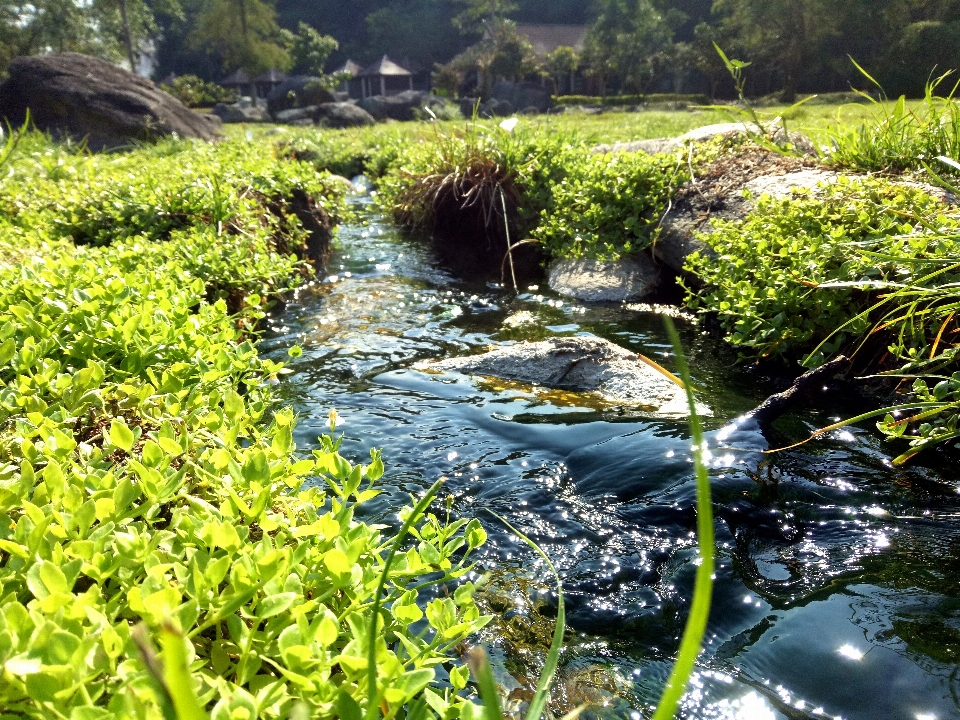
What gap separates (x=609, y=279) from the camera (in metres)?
6.21

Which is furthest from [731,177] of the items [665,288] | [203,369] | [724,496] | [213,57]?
[213,57]

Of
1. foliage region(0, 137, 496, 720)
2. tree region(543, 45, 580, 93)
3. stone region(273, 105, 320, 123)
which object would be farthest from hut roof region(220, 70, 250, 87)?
foliage region(0, 137, 496, 720)

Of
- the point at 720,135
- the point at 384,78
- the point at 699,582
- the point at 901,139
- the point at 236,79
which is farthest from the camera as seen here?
the point at 236,79

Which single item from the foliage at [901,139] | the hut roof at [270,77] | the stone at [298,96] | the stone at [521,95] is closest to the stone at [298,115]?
the stone at [298,96]

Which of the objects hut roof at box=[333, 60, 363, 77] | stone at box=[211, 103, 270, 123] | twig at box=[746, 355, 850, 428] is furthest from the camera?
hut roof at box=[333, 60, 363, 77]

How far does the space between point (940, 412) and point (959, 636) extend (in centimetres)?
110

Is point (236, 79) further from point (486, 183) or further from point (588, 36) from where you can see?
point (486, 183)

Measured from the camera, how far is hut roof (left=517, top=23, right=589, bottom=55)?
56256 mm

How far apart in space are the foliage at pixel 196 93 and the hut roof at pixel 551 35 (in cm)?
2429

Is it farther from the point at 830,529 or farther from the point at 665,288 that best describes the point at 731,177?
the point at 830,529

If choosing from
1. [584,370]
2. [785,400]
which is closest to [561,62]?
[584,370]

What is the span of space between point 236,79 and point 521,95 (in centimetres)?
2690

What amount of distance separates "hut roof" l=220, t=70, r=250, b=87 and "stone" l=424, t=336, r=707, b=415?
60511 mm

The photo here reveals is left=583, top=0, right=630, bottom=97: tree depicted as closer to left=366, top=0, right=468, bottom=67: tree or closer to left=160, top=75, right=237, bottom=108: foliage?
left=366, top=0, right=468, bottom=67: tree
